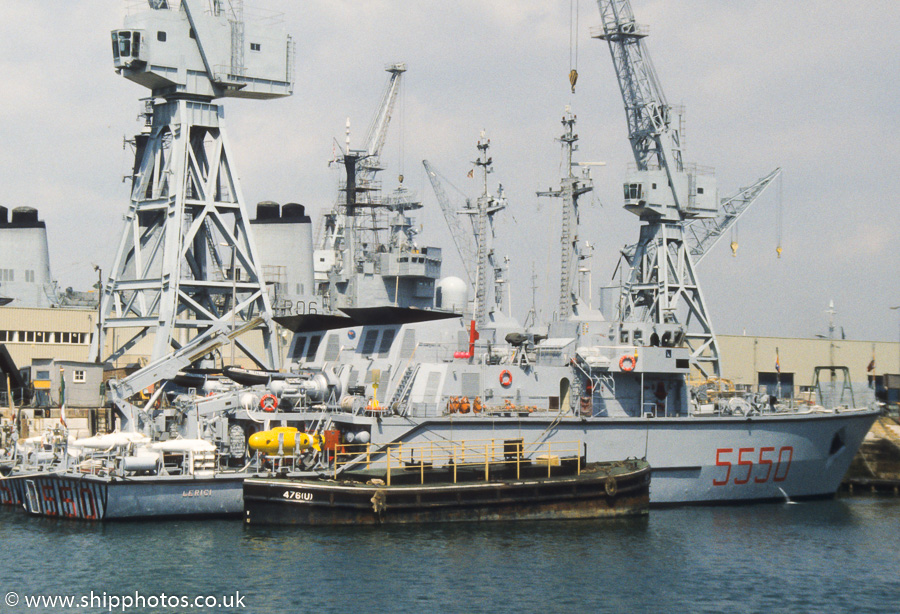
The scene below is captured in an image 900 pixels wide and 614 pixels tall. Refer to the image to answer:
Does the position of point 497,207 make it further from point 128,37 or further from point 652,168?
point 128,37

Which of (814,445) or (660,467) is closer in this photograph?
(660,467)

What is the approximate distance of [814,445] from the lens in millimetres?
36062

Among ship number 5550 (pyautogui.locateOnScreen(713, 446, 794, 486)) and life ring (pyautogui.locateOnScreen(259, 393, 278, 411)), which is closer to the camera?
life ring (pyautogui.locateOnScreen(259, 393, 278, 411))

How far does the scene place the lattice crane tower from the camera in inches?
1560

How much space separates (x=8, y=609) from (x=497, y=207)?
41.5m

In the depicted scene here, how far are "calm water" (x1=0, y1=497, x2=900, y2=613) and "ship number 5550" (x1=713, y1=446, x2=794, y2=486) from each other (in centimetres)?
354

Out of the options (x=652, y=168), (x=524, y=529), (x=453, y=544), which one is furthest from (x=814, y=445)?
(x=652, y=168)

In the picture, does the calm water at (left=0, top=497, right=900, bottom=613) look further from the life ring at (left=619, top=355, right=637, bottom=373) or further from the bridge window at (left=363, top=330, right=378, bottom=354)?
the bridge window at (left=363, top=330, right=378, bottom=354)

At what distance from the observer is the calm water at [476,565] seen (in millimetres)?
22156

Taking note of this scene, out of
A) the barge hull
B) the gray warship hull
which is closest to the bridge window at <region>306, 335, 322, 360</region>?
the gray warship hull

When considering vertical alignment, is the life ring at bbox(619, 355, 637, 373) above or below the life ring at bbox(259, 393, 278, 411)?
above

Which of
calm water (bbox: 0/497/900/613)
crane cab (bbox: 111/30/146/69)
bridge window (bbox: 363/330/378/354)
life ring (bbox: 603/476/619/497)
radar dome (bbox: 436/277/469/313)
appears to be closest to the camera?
calm water (bbox: 0/497/900/613)

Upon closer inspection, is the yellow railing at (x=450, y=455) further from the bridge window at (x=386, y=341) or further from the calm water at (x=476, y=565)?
the bridge window at (x=386, y=341)

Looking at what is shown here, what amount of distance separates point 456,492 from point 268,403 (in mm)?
6241
